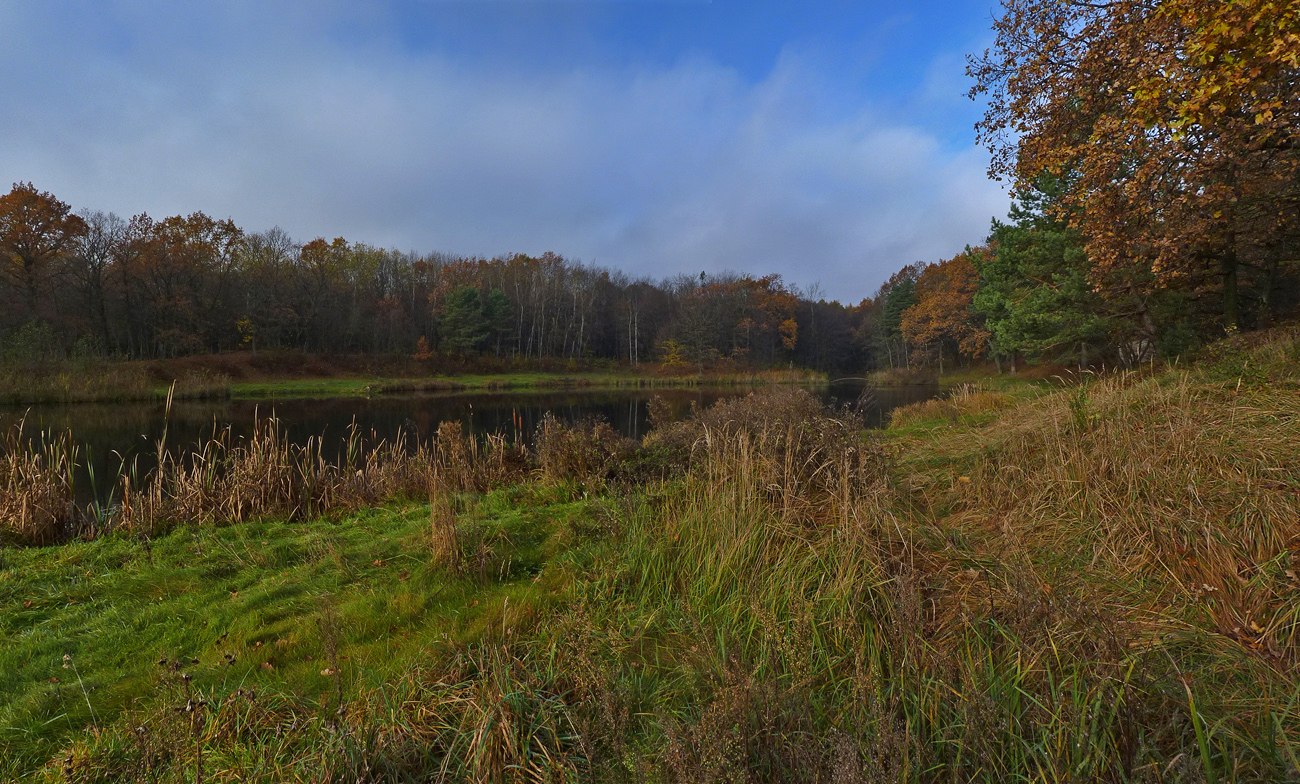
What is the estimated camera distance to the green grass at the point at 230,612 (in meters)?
2.73

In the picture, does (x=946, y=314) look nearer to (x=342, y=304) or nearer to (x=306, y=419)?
(x=306, y=419)

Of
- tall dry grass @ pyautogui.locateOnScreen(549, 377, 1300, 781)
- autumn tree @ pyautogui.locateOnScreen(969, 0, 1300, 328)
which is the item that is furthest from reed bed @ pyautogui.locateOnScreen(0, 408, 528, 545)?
autumn tree @ pyautogui.locateOnScreen(969, 0, 1300, 328)

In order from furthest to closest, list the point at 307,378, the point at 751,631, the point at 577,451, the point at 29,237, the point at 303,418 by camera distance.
→ the point at 307,378 < the point at 29,237 < the point at 303,418 < the point at 577,451 < the point at 751,631

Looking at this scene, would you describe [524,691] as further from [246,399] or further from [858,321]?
[858,321]

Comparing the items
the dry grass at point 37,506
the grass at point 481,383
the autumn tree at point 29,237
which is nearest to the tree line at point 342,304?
the autumn tree at point 29,237

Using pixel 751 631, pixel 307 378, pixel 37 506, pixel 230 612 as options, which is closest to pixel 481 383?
pixel 307 378

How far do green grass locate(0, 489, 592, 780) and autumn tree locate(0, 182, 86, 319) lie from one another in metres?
46.8

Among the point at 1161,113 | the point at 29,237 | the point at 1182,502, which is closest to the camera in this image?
the point at 1182,502

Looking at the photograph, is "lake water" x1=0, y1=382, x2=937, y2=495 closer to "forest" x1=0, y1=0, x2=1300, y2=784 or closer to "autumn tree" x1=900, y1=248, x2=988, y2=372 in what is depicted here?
"forest" x1=0, y1=0, x2=1300, y2=784

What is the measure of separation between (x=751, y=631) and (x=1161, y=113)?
290 inches

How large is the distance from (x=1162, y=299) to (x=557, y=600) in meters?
20.2

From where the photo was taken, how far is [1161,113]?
6156mm

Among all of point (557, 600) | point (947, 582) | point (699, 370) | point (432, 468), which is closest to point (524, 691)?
point (557, 600)

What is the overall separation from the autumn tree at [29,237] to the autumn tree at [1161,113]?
52416 mm
